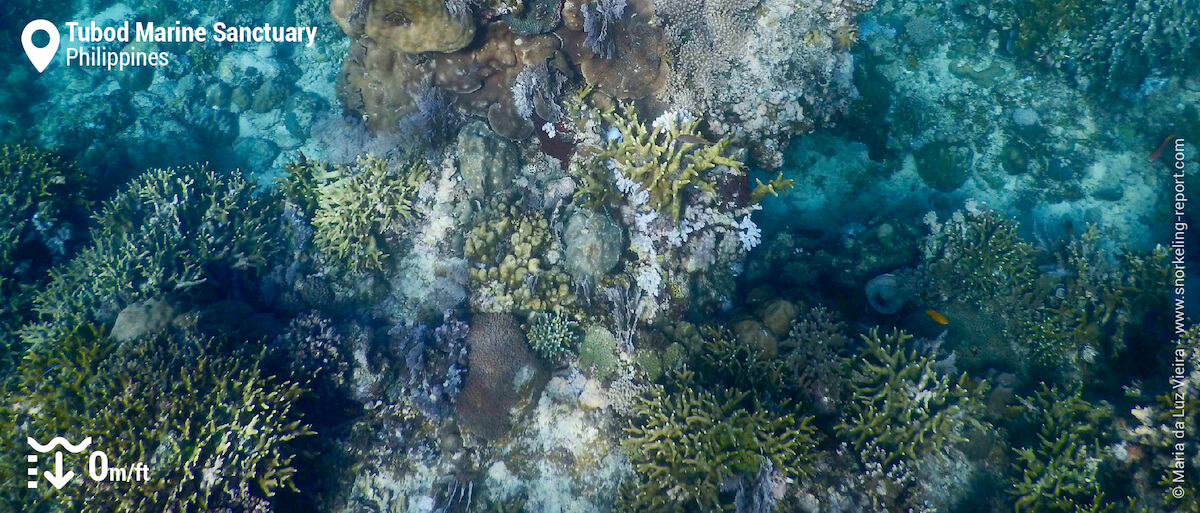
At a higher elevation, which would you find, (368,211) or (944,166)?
(944,166)

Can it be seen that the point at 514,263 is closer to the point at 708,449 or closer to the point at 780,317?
the point at 708,449

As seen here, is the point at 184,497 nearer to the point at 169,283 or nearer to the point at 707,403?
the point at 169,283

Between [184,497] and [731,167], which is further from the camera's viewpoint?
[731,167]

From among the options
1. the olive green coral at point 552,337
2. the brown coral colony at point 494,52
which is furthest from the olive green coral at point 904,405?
the brown coral colony at point 494,52

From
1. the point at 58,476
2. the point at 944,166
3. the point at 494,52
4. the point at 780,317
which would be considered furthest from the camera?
the point at 944,166

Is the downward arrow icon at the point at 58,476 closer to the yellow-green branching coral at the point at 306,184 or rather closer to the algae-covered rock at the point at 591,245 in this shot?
the yellow-green branching coral at the point at 306,184

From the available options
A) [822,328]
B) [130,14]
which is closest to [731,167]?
[822,328]

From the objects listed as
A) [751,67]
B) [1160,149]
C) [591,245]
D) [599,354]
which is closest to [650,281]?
[591,245]
